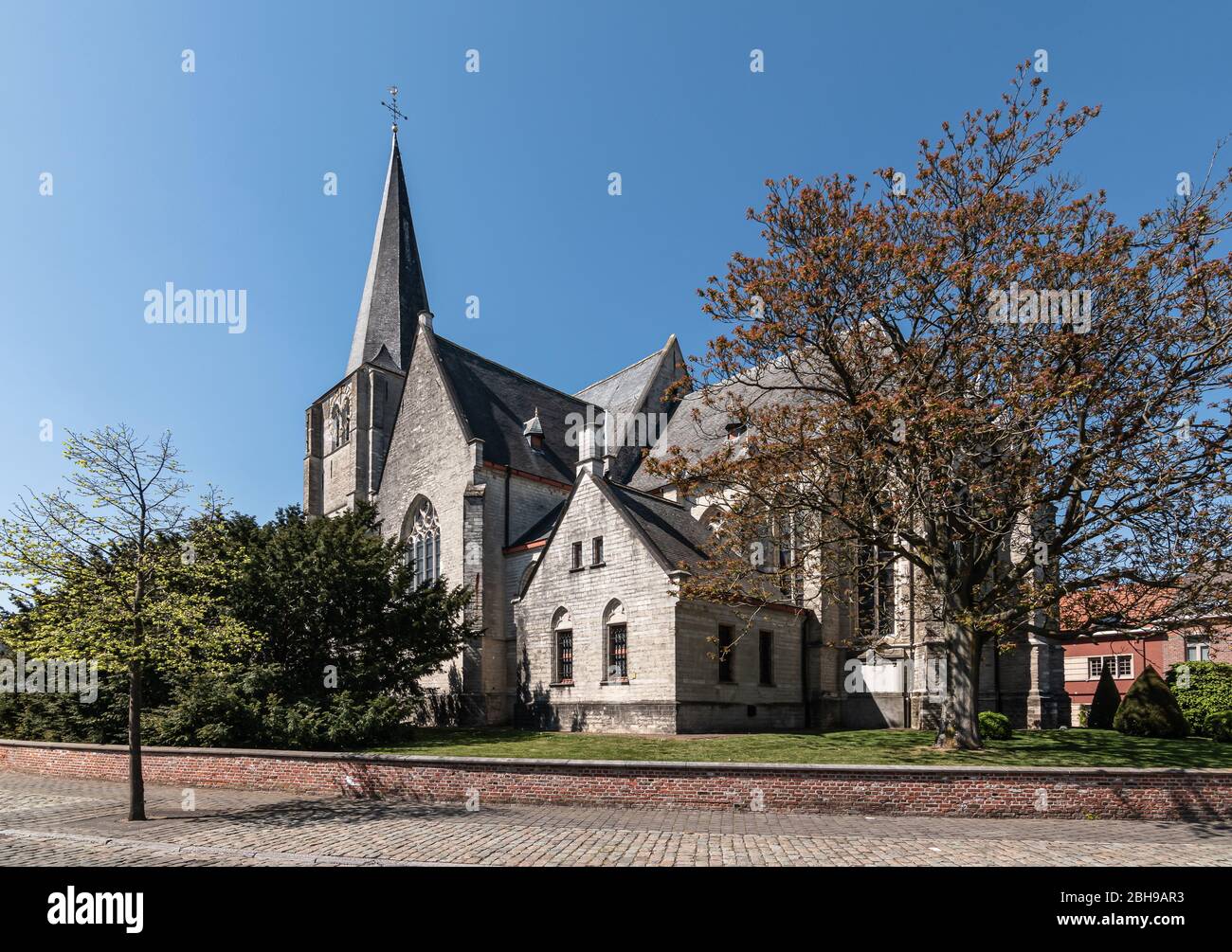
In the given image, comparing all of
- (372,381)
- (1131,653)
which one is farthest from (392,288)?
(1131,653)

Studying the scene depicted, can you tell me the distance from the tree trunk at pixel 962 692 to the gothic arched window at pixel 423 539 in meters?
21.1

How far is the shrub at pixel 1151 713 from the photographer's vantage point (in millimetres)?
21938

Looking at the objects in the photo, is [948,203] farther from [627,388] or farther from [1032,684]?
[627,388]

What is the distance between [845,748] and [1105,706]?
44.9ft

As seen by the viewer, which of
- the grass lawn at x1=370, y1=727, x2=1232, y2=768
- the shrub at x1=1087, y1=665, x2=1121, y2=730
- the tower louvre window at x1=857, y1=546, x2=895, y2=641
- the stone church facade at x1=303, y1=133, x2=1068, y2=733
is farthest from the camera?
the tower louvre window at x1=857, y1=546, x2=895, y2=641

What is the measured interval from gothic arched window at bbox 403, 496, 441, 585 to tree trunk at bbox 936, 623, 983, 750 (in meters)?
21.1

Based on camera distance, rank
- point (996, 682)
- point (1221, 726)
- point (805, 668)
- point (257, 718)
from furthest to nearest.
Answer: point (805, 668)
point (996, 682)
point (1221, 726)
point (257, 718)

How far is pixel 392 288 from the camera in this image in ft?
154

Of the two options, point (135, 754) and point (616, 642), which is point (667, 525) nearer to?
point (616, 642)

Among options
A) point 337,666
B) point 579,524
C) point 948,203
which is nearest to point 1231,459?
point 948,203

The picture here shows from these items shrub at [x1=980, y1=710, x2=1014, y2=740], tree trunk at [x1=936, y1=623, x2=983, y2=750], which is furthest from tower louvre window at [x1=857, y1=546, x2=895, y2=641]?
tree trunk at [x1=936, y1=623, x2=983, y2=750]

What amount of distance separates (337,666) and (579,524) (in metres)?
8.61

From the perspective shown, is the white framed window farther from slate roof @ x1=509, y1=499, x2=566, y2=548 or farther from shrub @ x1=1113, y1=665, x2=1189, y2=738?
slate roof @ x1=509, y1=499, x2=566, y2=548

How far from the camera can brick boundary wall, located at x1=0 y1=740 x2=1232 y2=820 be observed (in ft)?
38.9
